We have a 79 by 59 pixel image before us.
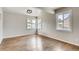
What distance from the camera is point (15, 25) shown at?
5.25 feet

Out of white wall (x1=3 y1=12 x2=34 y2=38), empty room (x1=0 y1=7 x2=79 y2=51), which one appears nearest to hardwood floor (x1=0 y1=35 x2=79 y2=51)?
empty room (x1=0 y1=7 x2=79 y2=51)

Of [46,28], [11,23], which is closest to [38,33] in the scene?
[46,28]

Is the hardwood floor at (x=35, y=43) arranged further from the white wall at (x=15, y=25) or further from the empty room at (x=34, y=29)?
the white wall at (x=15, y=25)

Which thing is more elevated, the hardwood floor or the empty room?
the empty room

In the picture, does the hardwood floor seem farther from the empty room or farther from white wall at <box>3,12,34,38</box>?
white wall at <box>3,12,34,38</box>

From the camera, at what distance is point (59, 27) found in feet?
4.91

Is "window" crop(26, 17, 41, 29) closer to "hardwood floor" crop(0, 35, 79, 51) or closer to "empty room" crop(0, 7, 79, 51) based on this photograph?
"empty room" crop(0, 7, 79, 51)

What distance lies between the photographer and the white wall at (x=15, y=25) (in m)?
1.48

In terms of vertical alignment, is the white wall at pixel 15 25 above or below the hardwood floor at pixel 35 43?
above

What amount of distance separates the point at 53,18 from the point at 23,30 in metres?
0.63

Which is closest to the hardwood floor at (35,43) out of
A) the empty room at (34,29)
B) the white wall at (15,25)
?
the empty room at (34,29)

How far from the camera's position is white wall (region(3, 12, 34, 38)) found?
1.48 meters

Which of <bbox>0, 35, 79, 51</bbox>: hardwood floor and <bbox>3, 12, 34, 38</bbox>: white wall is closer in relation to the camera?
<bbox>0, 35, 79, 51</bbox>: hardwood floor
